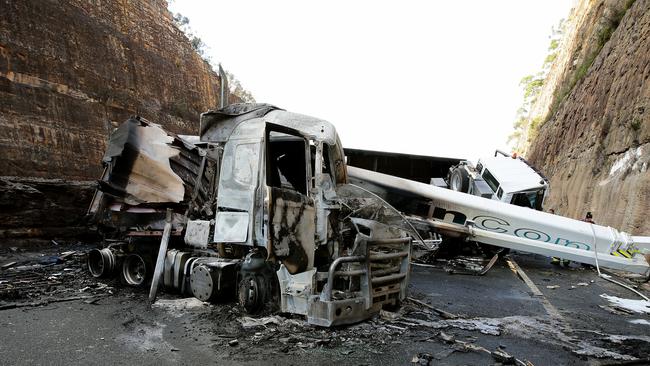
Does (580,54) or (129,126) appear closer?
(129,126)

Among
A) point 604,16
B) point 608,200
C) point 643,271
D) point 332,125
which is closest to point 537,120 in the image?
point 604,16

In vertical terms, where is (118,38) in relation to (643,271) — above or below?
above

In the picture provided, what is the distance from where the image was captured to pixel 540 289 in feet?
25.7

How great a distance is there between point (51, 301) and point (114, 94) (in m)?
13.8

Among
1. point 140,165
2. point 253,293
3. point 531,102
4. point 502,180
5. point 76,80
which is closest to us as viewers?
point 253,293

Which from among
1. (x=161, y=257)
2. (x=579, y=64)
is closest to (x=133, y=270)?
(x=161, y=257)

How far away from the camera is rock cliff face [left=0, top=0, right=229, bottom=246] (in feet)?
38.1

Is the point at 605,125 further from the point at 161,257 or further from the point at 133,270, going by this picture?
the point at 133,270

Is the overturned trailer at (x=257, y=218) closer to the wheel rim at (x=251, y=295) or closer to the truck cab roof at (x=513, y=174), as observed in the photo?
the wheel rim at (x=251, y=295)

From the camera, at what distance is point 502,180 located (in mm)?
10992

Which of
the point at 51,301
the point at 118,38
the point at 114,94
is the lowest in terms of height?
the point at 51,301

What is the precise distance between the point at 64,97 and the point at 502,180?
14285 millimetres

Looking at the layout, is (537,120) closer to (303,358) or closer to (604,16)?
(604,16)

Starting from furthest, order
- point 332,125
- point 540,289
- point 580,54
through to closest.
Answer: point 580,54, point 540,289, point 332,125
